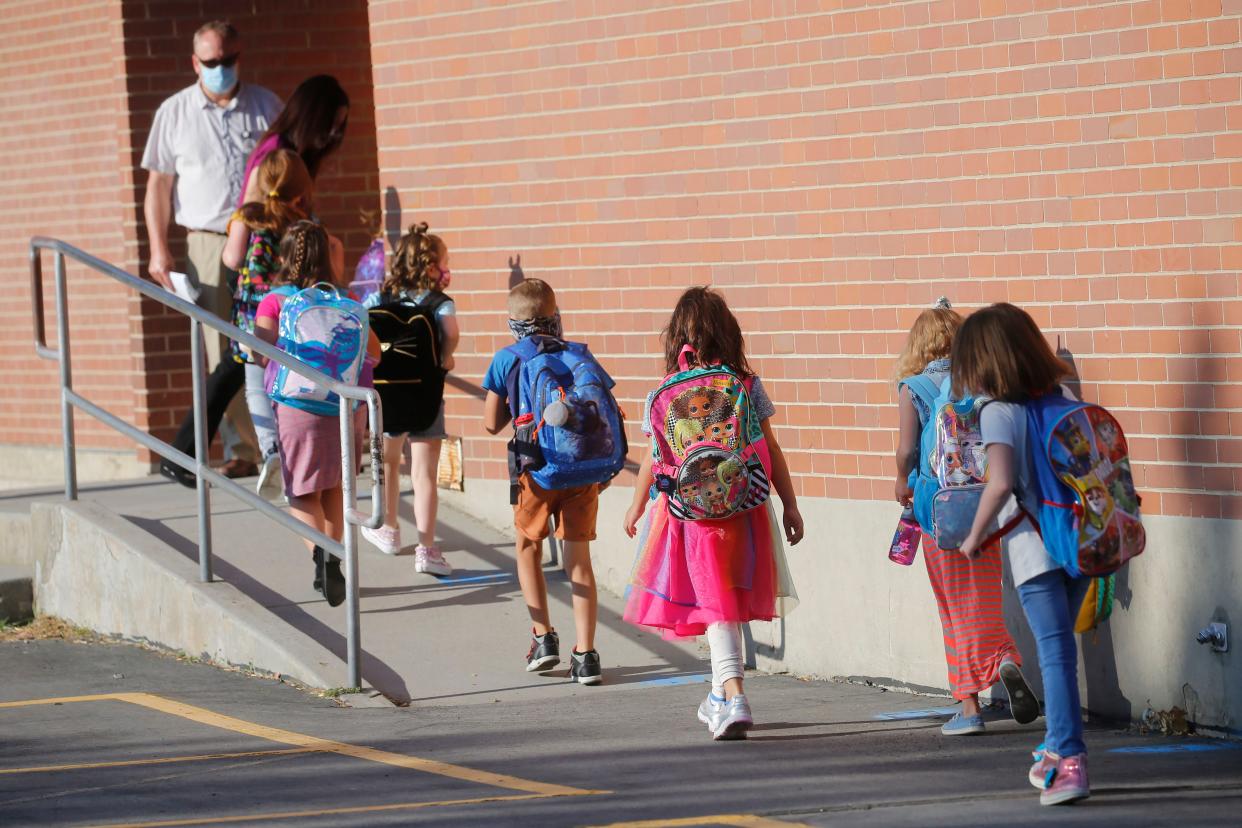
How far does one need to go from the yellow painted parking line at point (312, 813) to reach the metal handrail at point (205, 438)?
5.43 ft

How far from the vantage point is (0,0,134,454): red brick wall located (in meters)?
11.6

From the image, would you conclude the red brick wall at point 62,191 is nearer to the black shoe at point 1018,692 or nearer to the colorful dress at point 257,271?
the colorful dress at point 257,271

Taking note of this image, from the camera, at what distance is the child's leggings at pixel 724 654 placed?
21.8 ft

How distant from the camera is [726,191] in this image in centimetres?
807

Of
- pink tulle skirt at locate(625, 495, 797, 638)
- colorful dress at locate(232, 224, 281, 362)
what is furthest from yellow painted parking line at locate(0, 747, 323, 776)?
colorful dress at locate(232, 224, 281, 362)

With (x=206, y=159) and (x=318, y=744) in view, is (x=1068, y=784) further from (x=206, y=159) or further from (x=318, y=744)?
(x=206, y=159)

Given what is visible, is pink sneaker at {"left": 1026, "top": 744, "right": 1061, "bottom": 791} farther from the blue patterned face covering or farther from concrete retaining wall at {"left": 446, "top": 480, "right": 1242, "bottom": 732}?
the blue patterned face covering

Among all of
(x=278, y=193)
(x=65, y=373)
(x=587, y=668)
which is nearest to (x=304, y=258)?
(x=278, y=193)

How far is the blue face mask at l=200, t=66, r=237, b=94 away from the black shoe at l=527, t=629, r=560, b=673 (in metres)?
3.97

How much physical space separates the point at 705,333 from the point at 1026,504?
58.5 inches

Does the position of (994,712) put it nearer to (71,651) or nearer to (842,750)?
(842,750)

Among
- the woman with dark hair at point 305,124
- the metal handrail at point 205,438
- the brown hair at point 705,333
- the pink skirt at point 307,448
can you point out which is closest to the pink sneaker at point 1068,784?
the brown hair at point 705,333

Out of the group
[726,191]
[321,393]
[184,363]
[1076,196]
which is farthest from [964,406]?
[184,363]

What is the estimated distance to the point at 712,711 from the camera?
262 inches
